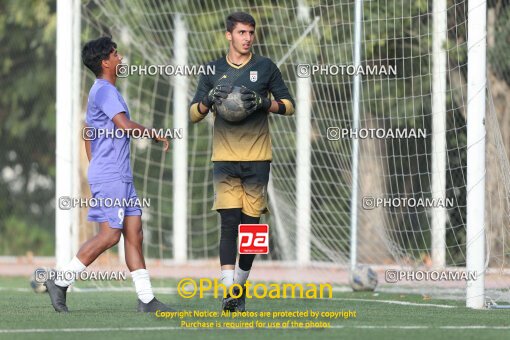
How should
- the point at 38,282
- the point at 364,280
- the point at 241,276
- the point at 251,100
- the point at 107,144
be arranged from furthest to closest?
1. the point at 364,280
2. the point at 38,282
3. the point at 241,276
4. the point at 107,144
5. the point at 251,100

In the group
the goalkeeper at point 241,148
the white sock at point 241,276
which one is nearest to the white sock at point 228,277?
the goalkeeper at point 241,148

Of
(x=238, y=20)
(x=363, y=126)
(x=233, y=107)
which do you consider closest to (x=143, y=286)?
(x=233, y=107)

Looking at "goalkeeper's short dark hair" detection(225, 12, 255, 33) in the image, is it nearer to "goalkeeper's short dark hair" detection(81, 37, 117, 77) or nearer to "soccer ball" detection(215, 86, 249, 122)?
"soccer ball" detection(215, 86, 249, 122)

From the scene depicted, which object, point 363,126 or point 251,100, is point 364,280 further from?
point 251,100

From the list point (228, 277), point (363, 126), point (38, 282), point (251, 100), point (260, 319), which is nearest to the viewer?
point (260, 319)

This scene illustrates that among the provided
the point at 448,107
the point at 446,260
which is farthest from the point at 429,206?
the point at 448,107

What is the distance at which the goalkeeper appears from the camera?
26.2 ft

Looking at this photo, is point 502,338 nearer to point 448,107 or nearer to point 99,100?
point 99,100

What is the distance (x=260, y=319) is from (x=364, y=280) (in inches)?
149

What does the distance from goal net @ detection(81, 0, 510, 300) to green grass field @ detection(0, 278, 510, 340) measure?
153 centimetres

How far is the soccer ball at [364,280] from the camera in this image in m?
11.1

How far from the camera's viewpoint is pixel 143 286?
25.9ft

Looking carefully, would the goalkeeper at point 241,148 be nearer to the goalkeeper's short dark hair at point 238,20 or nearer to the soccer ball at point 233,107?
the goalkeeper's short dark hair at point 238,20

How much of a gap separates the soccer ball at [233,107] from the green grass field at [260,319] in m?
1.32
